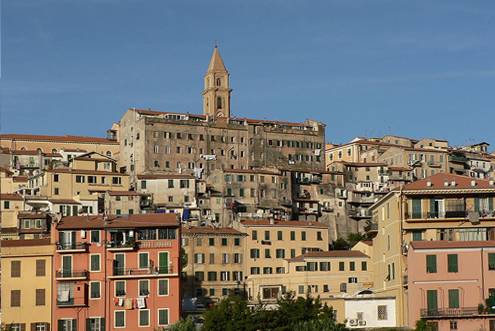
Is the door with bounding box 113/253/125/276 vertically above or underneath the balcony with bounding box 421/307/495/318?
above

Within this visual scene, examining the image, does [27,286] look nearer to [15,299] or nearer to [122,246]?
[15,299]

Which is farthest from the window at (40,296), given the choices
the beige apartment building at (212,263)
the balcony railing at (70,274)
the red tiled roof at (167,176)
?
the red tiled roof at (167,176)

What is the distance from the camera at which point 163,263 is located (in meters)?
60.7

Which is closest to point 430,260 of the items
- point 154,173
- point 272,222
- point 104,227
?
point 104,227

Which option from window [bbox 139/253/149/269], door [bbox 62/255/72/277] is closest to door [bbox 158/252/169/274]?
window [bbox 139/253/149/269]

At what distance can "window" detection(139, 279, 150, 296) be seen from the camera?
5975 centimetres

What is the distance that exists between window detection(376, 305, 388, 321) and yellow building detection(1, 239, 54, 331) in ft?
60.9

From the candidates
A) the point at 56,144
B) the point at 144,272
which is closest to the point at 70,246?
the point at 144,272

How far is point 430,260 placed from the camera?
54906 millimetres

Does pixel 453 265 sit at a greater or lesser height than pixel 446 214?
lesser

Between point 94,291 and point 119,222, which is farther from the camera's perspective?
point 119,222

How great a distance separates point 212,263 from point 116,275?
80.7 feet

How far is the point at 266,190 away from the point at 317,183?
9723mm

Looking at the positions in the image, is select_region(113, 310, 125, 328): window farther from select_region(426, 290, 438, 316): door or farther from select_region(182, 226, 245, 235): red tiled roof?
select_region(182, 226, 245, 235): red tiled roof
